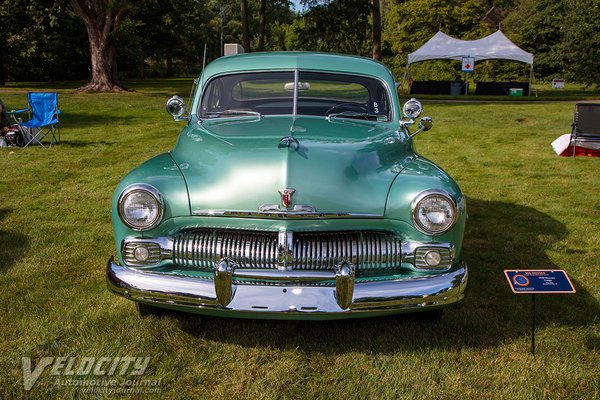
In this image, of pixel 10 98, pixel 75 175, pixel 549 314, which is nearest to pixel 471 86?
pixel 10 98

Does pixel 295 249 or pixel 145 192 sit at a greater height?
pixel 145 192

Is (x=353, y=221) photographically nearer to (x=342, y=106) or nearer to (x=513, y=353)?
(x=513, y=353)

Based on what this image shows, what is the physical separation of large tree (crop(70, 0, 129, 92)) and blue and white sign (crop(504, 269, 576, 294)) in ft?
71.9

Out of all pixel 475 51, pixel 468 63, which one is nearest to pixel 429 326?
pixel 468 63

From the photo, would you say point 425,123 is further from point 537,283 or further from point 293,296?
point 293,296

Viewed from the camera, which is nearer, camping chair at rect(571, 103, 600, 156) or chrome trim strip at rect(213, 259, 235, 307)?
chrome trim strip at rect(213, 259, 235, 307)

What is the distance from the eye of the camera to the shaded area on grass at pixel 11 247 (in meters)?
4.39

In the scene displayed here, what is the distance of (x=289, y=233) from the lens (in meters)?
2.84

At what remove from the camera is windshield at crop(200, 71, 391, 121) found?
13.6 ft

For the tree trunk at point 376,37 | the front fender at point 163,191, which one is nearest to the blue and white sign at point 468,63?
the tree trunk at point 376,37

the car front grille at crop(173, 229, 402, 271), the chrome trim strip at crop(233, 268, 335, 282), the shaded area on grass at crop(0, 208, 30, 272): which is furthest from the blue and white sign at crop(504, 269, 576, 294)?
the shaded area on grass at crop(0, 208, 30, 272)

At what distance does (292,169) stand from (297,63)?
1610 millimetres

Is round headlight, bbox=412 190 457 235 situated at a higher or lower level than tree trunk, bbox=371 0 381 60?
lower

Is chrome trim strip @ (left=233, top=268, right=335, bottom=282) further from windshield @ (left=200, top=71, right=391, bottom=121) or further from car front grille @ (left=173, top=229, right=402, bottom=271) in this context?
windshield @ (left=200, top=71, right=391, bottom=121)
